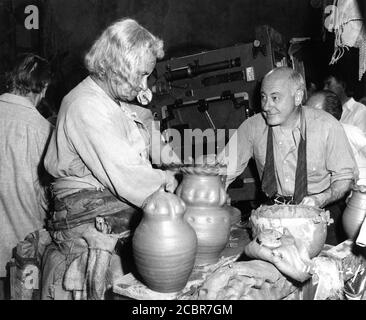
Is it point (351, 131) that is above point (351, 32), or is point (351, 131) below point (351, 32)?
below

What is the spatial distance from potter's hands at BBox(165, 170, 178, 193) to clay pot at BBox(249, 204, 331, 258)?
628 millimetres

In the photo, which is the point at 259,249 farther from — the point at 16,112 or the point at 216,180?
the point at 16,112

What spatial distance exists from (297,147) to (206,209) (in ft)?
6.27

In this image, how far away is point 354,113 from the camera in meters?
6.14

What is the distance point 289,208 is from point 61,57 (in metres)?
7.30

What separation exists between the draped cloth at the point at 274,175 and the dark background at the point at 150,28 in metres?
4.50

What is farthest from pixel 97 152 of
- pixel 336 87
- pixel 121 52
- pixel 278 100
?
pixel 336 87

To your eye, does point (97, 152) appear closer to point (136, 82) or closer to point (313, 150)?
point (136, 82)

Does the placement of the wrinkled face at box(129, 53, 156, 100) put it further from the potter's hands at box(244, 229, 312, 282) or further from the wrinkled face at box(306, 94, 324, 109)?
the wrinkled face at box(306, 94, 324, 109)

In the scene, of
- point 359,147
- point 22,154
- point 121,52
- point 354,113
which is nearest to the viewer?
point 121,52

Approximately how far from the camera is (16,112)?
3.43m

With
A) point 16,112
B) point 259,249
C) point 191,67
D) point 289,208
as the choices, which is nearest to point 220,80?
point 191,67

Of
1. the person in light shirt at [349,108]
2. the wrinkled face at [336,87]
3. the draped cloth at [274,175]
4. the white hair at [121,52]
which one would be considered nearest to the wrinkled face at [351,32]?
the draped cloth at [274,175]

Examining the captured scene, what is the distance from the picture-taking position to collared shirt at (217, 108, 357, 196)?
358cm
